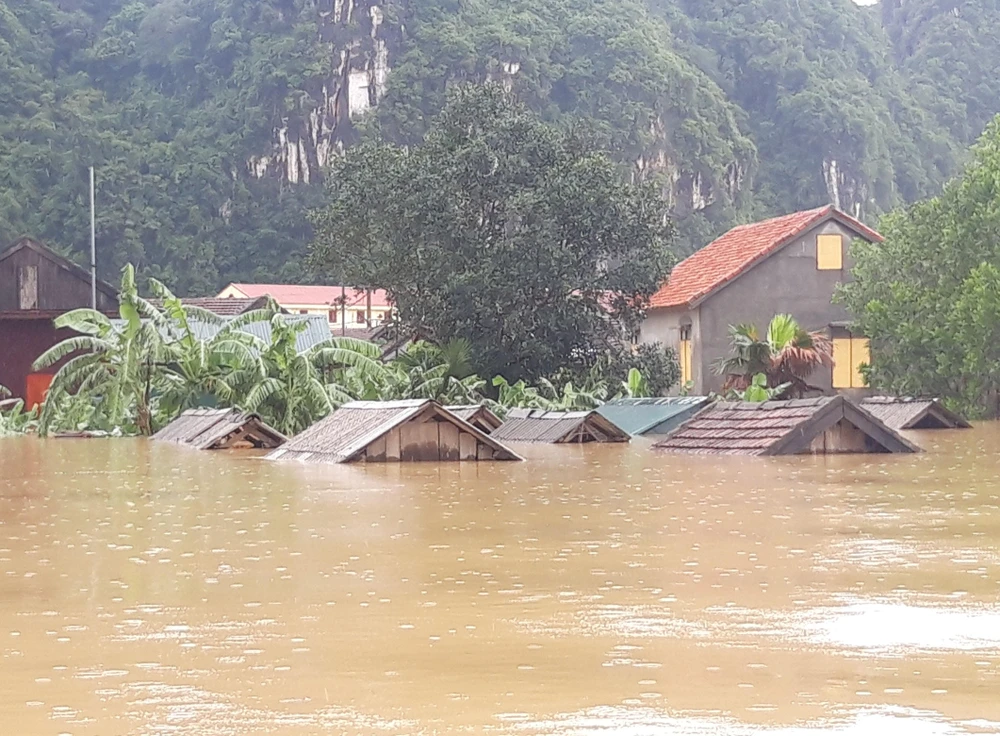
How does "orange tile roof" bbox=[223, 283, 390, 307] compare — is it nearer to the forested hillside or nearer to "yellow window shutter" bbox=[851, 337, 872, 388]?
the forested hillside

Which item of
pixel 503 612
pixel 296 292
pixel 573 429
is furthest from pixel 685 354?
pixel 296 292

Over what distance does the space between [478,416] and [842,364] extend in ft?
72.5

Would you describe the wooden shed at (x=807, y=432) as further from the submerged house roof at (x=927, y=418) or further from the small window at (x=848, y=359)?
the small window at (x=848, y=359)

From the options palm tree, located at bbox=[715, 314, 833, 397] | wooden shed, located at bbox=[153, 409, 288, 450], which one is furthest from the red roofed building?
wooden shed, located at bbox=[153, 409, 288, 450]

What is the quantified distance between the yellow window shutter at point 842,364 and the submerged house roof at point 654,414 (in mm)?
15644

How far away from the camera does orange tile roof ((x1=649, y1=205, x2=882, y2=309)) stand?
1735 inches

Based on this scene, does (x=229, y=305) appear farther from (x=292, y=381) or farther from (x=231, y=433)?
(x=231, y=433)

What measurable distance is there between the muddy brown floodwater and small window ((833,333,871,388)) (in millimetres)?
31099

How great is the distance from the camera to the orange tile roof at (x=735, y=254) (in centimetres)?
4407

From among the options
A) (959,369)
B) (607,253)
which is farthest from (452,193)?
(959,369)

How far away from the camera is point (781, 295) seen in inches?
1753

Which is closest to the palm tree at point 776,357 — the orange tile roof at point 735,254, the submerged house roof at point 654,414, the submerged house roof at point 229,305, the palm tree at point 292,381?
the submerged house roof at point 654,414

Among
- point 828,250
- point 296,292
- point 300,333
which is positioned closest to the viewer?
point 300,333

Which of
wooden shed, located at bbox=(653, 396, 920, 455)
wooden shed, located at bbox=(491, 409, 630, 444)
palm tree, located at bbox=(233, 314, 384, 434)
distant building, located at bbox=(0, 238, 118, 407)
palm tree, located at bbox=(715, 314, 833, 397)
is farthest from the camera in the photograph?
distant building, located at bbox=(0, 238, 118, 407)
